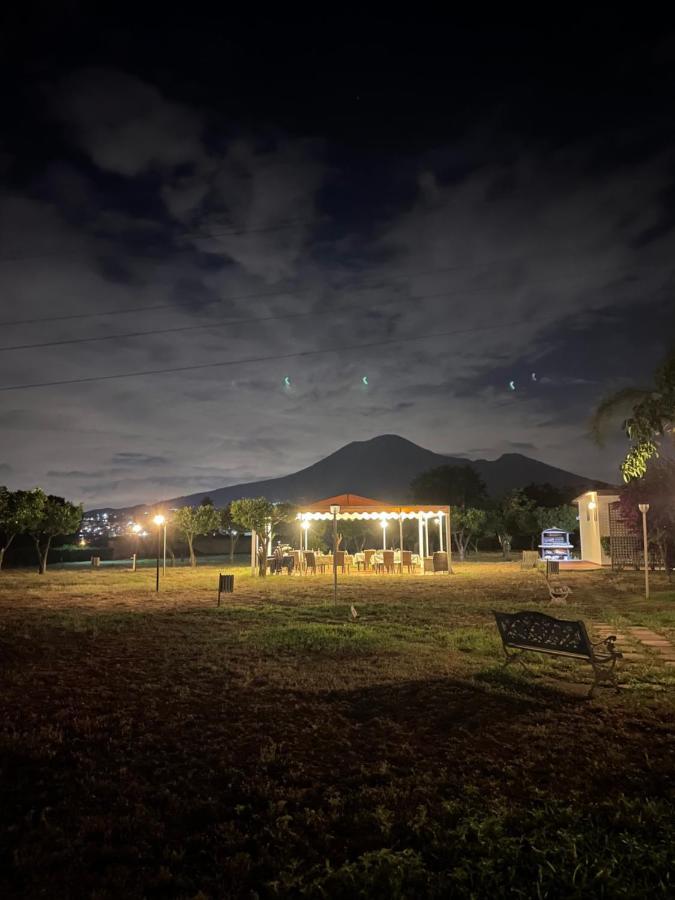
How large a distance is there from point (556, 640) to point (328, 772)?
3.40 metres

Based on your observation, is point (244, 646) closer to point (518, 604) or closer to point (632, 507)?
point (518, 604)

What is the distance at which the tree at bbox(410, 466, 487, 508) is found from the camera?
61906 mm

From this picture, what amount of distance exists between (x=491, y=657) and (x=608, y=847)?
4.44m

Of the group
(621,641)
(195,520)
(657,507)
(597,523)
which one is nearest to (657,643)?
(621,641)

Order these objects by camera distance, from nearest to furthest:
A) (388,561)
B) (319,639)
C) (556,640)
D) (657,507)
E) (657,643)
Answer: (556,640)
(657,643)
(319,639)
(657,507)
(388,561)

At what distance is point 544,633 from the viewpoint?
640 cm

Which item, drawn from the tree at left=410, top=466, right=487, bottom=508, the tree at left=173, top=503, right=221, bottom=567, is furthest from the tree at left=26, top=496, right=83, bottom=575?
the tree at left=410, top=466, right=487, bottom=508

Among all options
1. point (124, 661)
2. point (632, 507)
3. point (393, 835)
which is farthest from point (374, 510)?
point (393, 835)

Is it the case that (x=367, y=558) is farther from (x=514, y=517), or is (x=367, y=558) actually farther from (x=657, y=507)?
(x=514, y=517)

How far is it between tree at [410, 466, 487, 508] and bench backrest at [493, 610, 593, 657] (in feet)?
180

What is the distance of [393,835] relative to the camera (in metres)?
3.04

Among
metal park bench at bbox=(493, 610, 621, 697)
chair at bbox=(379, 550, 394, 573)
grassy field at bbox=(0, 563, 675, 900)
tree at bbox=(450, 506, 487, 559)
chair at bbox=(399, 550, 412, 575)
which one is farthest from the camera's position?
tree at bbox=(450, 506, 487, 559)

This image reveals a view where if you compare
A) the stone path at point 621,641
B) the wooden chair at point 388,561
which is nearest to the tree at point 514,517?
the wooden chair at point 388,561

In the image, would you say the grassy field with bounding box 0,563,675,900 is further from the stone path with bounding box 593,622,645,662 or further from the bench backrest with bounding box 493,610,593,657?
the bench backrest with bounding box 493,610,593,657
